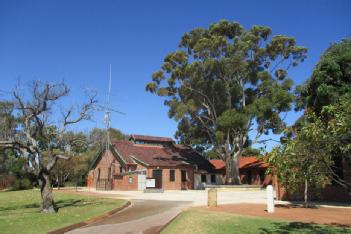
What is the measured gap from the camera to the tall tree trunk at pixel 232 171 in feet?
147

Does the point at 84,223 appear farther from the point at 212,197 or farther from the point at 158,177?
the point at 158,177

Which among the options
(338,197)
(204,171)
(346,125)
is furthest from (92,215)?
(204,171)

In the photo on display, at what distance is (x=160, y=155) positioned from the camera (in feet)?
167

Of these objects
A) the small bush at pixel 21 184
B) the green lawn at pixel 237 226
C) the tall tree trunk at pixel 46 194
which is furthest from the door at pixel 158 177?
the green lawn at pixel 237 226

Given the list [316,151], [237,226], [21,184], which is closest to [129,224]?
[237,226]

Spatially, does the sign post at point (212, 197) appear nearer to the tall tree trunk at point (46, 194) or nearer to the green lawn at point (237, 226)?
the green lawn at point (237, 226)

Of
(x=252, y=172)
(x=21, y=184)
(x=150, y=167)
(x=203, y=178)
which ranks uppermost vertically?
(x=150, y=167)

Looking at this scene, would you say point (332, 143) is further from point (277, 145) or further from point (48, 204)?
point (48, 204)

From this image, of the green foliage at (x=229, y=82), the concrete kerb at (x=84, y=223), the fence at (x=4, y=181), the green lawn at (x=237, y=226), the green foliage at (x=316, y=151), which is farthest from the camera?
the fence at (x=4, y=181)

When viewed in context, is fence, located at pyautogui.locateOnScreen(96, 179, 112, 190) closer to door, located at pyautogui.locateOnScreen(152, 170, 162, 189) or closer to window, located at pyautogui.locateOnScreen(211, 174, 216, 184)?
door, located at pyautogui.locateOnScreen(152, 170, 162, 189)

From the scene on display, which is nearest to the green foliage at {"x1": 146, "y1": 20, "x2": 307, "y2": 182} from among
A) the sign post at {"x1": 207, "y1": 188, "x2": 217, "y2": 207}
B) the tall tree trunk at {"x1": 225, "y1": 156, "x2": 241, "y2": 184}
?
the tall tree trunk at {"x1": 225, "y1": 156, "x2": 241, "y2": 184}

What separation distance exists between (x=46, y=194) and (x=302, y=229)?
12316mm

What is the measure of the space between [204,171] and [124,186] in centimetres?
1079

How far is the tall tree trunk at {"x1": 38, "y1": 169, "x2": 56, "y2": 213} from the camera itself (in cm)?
1895
